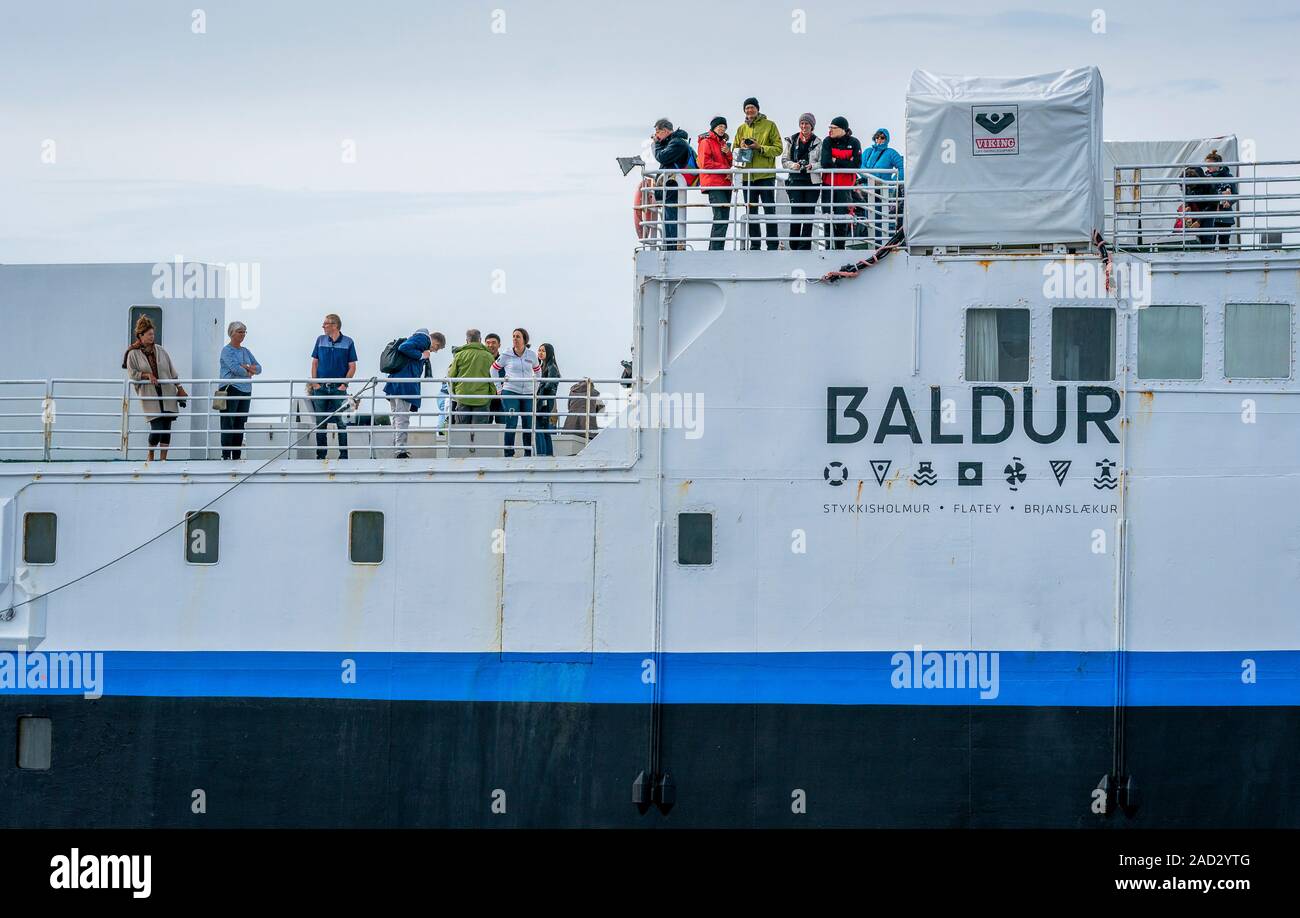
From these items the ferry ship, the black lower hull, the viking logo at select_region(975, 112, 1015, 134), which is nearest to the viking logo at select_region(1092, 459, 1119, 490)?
the ferry ship

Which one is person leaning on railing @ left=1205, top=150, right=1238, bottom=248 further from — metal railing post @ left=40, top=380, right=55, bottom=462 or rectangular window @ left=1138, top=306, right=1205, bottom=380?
metal railing post @ left=40, top=380, right=55, bottom=462

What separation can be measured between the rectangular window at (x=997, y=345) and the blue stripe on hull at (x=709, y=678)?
129 inches

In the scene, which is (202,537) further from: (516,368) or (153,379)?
(516,368)

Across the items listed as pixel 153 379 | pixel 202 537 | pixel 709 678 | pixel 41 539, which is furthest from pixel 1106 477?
pixel 41 539

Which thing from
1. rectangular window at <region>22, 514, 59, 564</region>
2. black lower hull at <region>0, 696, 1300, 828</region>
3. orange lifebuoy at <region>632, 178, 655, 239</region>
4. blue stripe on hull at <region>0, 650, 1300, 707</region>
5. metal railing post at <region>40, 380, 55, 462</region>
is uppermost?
orange lifebuoy at <region>632, 178, 655, 239</region>

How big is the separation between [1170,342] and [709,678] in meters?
6.68

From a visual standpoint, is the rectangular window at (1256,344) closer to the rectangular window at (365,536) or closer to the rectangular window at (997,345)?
the rectangular window at (997,345)

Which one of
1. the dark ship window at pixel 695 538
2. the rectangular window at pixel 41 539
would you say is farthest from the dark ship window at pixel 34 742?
the dark ship window at pixel 695 538

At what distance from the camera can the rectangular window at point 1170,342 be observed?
57.1 feet

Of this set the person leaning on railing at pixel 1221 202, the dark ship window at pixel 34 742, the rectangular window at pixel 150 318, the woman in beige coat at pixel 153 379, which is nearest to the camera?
the dark ship window at pixel 34 742

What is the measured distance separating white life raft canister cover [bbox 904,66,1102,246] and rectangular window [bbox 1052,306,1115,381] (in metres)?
0.90

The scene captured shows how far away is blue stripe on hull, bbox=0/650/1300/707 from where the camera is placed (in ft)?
56.3
